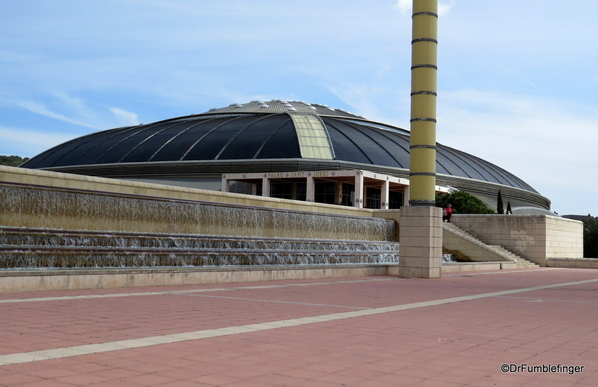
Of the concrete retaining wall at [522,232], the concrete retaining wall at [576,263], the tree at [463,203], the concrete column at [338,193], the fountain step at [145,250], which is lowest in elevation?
the concrete retaining wall at [576,263]

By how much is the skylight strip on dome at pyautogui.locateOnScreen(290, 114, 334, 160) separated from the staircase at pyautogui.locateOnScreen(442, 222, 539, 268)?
68.5 feet

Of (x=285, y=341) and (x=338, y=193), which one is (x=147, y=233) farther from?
(x=338, y=193)

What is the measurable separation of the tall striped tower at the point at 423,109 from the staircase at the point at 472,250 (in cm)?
1286

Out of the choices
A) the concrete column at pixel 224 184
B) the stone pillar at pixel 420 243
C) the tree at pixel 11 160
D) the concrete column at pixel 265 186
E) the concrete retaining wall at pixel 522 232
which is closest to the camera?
the stone pillar at pixel 420 243

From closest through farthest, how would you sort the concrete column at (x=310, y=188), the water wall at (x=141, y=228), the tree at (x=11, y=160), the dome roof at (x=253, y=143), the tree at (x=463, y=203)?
the water wall at (x=141, y=228), the tree at (x=463, y=203), the concrete column at (x=310, y=188), the dome roof at (x=253, y=143), the tree at (x=11, y=160)

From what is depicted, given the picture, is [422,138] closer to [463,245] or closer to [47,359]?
[463,245]

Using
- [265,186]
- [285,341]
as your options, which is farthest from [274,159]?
[285,341]

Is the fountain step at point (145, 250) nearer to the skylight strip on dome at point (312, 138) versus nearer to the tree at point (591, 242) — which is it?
the skylight strip on dome at point (312, 138)

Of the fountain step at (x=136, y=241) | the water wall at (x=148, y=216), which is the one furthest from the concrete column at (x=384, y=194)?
the fountain step at (x=136, y=241)

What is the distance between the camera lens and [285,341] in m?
7.53

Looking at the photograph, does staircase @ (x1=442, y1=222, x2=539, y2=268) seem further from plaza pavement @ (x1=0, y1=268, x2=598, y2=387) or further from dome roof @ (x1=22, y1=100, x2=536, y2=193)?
plaza pavement @ (x1=0, y1=268, x2=598, y2=387)

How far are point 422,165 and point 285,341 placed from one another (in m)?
15.8

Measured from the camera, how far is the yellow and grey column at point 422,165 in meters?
21.7

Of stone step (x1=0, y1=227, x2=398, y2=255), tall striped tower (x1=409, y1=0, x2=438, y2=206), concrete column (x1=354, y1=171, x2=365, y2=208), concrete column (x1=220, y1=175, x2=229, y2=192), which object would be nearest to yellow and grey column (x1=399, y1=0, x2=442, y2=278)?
tall striped tower (x1=409, y1=0, x2=438, y2=206)
